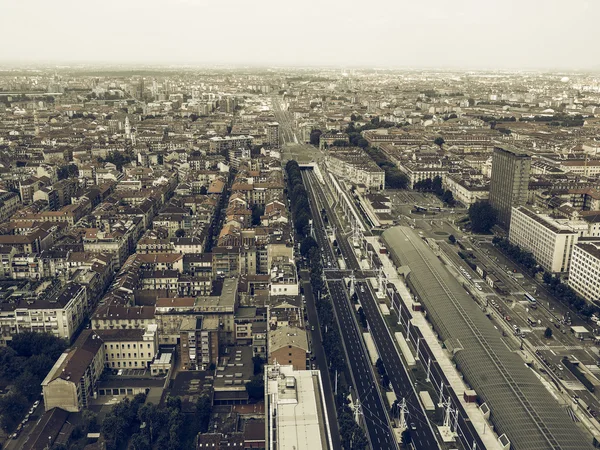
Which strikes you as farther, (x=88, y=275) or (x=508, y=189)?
(x=508, y=189)

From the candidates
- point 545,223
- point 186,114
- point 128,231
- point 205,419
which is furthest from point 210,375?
point 186,114

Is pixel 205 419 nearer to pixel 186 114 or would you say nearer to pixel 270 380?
pixel 270 380

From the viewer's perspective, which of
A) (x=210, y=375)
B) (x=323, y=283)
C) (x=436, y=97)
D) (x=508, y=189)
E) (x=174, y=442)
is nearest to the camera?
(x=174, y=442)

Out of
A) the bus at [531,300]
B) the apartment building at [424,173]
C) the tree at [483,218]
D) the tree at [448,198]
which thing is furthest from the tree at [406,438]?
the apartment building at [424,173]

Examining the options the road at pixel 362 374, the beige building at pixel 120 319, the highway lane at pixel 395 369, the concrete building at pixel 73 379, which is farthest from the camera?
the beige building at pixel 120 319

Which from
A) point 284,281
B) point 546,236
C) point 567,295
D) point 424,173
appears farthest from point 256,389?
point 424,173

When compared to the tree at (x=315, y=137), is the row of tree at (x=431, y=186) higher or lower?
lower

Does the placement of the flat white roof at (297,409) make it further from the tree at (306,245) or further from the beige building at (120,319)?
the tree at (306,245)
